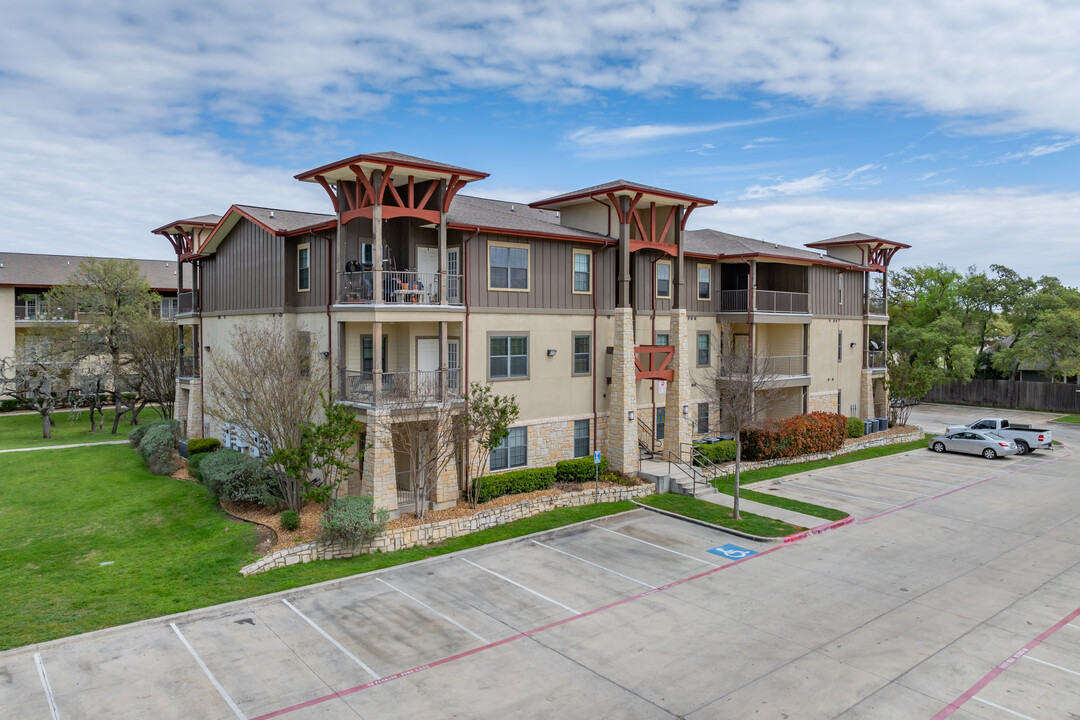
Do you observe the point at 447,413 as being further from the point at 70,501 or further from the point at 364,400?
the point at 70,501

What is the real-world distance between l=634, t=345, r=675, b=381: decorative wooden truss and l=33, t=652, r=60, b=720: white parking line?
63.4 ft

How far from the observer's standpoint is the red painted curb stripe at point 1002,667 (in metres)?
10.8

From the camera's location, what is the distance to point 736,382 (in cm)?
2756

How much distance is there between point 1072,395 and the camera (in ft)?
163

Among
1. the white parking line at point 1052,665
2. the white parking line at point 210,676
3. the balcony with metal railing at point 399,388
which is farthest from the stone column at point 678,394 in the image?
the white parking line at point 210,676

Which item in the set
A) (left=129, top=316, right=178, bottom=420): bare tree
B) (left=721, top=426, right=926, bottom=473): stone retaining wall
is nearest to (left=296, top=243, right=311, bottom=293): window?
(left=129, top=316, right=178, bottom=420): bare tree

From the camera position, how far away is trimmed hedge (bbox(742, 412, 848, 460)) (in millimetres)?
29453

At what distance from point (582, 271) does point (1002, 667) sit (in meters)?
17.2

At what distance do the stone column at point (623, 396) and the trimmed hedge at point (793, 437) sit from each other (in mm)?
7190

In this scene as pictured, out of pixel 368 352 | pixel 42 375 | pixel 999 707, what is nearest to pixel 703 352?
pixel 368 352

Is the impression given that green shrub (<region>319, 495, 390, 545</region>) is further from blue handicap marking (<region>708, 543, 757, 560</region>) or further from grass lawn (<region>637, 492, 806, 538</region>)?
grass lawn (<region>637, 492, 806, 538</region>)

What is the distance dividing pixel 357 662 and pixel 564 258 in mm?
16029

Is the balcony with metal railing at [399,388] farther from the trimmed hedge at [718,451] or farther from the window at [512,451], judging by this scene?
the trimmed hedge at [718,451]

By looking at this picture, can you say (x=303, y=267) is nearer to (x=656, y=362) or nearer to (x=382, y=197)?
(x=382, y=197)
